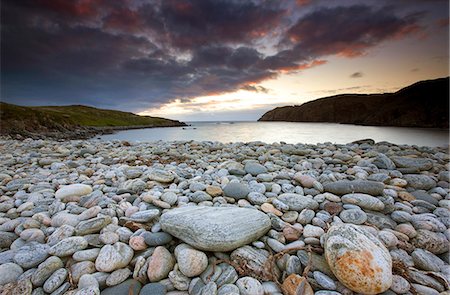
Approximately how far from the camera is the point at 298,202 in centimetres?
280

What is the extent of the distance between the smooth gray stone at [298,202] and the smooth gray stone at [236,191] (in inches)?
19.8

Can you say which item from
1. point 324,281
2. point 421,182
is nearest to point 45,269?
point 324,281

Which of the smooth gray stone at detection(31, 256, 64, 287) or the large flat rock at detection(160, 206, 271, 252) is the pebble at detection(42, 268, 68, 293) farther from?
the large flat rock at detection(160, 206, 271, 252)

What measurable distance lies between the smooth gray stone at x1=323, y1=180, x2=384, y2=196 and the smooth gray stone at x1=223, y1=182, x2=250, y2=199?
1.27 meters

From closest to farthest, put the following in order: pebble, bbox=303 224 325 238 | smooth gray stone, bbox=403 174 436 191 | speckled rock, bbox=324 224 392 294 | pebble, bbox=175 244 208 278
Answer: speckled rock, bbox=324 224 392 294 < pebble, bbox=175 244 208 278 < pebble, bbox=303 224 325 238 < smooth gray stone, bbox=403 174 436 191

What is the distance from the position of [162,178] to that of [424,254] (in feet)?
11.6

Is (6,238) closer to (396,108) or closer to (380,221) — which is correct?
(380,221)

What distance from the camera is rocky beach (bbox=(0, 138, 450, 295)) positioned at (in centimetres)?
175

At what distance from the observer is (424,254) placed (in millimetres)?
2053

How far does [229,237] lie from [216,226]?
0.53 ft

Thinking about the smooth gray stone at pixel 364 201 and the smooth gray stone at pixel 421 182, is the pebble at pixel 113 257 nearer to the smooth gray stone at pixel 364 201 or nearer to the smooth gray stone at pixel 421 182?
the smooth gray stone at pixel 364 201

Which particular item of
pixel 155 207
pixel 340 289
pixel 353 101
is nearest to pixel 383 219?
pixel 340 289

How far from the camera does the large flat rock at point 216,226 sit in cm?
199

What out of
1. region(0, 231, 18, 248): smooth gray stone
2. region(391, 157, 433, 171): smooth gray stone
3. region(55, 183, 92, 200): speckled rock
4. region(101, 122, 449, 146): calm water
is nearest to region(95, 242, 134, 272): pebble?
region(0, 231, 18, 248): smooth gray stone
